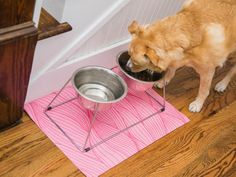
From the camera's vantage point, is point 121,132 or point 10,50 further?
point 121,132

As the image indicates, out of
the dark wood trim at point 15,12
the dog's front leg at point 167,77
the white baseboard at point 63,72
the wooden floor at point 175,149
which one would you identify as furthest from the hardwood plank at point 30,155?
the dog's front leg at point 167,77

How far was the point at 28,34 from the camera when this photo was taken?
132cm

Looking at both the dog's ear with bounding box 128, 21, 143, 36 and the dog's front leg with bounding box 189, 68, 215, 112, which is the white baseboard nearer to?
the dog's ear with bounding box 128, 21, 143, 36

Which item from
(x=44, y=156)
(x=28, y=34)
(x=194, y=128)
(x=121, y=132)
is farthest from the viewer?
(x=194, y=128)

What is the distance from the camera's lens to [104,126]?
1862 millimetres

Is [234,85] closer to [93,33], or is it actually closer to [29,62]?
[93,33]

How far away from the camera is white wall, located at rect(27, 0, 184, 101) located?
1719 mm

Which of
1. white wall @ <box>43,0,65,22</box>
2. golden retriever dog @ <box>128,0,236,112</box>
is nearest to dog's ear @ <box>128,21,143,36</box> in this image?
golden retriever dog @ <box>128,0,236,112</box>

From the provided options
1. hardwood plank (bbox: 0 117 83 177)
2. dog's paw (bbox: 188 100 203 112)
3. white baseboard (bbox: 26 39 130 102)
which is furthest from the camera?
dog's paw (bbox: 188 100 203 112)

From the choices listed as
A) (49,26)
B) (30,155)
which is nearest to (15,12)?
(49,26)

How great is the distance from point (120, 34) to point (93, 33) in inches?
11.2

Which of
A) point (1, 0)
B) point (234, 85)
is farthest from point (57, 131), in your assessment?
point (234, 85)

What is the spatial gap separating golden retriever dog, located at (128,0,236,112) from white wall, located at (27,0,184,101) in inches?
7.0

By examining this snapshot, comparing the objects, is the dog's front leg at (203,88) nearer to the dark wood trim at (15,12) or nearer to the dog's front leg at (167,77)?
the dog's front leg at (167,77)
